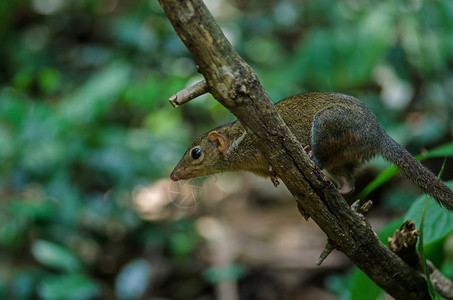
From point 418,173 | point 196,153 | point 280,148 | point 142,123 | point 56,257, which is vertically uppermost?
point 280,148

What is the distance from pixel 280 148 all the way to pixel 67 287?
10.1ft

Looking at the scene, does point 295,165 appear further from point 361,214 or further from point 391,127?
point 391,127

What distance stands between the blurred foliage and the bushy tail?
1.83 meters

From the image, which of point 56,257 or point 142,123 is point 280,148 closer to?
point 56,257

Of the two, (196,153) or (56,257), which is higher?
(196,153)

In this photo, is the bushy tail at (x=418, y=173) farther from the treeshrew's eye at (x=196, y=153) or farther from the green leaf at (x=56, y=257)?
the green leaf at (x=56, y=257)

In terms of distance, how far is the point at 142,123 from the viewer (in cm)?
675

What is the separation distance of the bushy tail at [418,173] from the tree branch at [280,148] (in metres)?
0.34

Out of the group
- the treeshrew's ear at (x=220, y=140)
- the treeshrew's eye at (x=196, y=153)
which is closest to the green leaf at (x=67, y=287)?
the treeshrew's eye at (x=196, y=153)

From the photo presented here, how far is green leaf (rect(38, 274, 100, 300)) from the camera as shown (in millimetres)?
4383

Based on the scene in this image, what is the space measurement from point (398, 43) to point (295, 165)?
353 centimetres

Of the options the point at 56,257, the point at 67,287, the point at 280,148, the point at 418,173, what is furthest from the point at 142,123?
the point at 280,148

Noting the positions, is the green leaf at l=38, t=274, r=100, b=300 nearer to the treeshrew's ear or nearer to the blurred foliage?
the blurred foliage

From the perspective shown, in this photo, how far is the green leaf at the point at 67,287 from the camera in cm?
438
